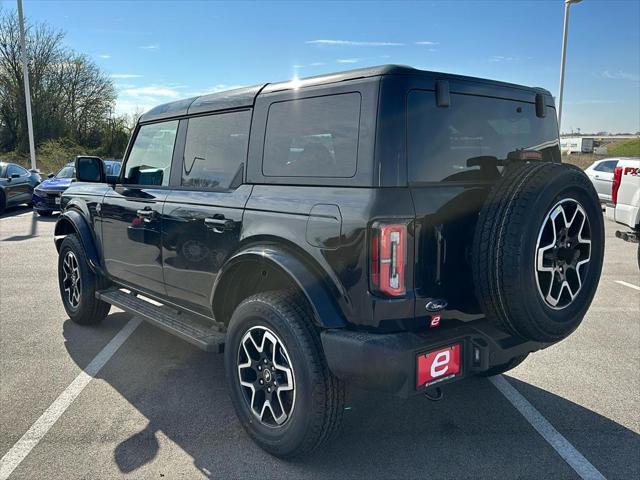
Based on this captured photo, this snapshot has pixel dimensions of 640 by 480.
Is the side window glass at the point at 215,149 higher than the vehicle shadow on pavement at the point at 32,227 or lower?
higher

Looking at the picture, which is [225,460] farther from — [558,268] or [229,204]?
[558,268]

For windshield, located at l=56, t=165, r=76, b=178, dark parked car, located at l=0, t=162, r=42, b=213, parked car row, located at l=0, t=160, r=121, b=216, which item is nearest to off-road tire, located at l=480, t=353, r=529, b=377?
parked car row, located at l=0, t=160, r=121, b=216

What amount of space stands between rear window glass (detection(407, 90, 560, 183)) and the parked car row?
37.1 feet

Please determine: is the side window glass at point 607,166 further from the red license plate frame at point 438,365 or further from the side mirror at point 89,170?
the red license plate frame at point 438,365

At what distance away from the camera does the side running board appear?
3.25m

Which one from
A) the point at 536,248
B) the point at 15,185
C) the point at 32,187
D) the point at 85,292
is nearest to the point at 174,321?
the point at 85,292

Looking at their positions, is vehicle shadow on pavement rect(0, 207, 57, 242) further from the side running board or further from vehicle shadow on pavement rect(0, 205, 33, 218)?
the side running board

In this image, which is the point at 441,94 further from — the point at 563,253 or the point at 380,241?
the point at 563,253

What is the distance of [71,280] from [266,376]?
3.13 metres

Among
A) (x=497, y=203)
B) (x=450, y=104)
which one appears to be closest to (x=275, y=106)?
(x=450, y=104)

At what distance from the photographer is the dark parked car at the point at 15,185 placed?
14.2 m

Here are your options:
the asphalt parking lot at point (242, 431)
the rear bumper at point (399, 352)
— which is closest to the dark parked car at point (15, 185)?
the asphalt parking lot at point (242, 431)

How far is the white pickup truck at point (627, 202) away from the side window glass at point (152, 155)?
6.25 meters

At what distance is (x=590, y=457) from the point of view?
283cm
